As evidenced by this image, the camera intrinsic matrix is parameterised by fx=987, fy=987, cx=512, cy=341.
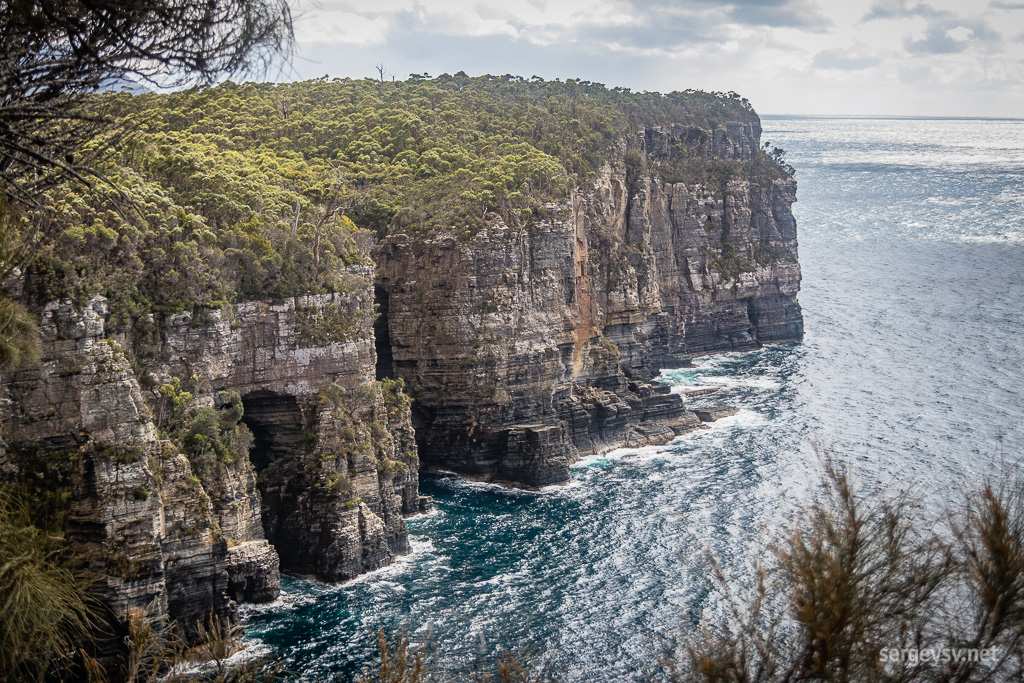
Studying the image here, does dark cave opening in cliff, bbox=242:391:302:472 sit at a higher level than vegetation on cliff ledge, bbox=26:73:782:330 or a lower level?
lower

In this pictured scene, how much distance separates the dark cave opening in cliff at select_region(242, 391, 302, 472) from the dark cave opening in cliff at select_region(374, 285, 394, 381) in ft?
68.4

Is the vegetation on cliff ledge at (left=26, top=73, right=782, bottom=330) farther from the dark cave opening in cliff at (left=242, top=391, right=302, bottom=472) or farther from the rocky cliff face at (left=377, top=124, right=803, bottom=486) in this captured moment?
the dark cave opening in cliff at (left=242, top=391, right=302, bottom=472)

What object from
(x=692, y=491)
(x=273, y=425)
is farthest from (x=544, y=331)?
(x=273, y=425)

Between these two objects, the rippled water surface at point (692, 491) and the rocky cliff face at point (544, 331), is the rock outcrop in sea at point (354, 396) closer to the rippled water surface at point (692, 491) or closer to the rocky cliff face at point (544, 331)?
the rocky cliff face at point (544, 331)

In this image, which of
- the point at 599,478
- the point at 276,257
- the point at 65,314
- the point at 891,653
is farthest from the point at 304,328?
the point at 891,653

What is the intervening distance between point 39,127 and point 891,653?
1532 cm

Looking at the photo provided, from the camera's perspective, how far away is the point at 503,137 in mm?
101625

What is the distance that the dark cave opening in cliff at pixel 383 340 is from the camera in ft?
260

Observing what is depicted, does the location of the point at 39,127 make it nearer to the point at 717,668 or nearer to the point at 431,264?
the point at 717,668

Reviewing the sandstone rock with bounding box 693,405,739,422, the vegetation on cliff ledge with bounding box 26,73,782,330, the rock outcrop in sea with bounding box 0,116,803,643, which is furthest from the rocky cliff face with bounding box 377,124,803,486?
the vegetation on cliff ledge with bounding box 26,73,782,330

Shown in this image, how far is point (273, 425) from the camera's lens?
58594mm

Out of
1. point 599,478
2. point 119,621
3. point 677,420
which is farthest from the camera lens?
point 677,420

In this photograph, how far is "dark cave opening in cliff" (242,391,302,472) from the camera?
58125mm

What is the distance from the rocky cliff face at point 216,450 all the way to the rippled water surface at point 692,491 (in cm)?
343
